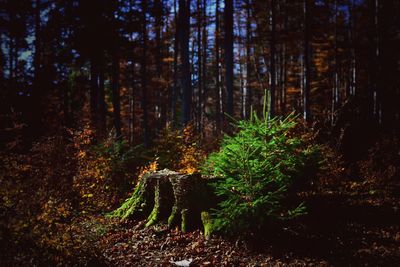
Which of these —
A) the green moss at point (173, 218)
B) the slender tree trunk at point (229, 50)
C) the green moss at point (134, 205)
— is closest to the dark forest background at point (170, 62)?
the slender tree trunk at point (229, 50)

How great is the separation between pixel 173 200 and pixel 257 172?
98.0 inches

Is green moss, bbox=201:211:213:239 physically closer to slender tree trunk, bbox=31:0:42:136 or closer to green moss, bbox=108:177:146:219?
green moss, bbox=108:177:146:219

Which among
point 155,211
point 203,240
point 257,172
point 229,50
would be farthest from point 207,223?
point 229,50

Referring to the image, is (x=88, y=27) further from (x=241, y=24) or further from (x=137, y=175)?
(x=241, y=24)

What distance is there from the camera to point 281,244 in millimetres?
5652

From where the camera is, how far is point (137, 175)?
10.6 meters

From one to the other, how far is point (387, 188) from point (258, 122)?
4.52 meters

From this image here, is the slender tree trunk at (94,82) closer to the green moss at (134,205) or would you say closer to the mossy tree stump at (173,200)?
the green moss at (134,205)

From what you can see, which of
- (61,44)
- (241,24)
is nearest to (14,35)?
(61,44)

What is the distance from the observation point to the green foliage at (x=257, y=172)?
545 cm

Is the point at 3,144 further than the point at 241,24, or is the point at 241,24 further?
the point at 241,24

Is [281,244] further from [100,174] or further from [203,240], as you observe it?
[100,174]

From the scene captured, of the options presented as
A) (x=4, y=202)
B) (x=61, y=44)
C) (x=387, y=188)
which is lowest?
(x=387, y=188)

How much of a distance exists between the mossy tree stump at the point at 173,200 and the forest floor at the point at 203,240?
0.29 m
